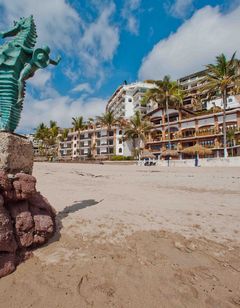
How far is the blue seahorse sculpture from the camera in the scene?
13.3ft

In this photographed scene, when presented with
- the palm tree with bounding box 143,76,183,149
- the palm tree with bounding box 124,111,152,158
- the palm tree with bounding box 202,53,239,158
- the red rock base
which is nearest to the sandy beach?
the red rock base

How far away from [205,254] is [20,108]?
15.8 feet

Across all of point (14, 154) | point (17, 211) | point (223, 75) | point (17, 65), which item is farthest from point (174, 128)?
point (17, 211)

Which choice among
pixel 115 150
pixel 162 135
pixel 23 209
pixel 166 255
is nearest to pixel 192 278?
pixel 166 255

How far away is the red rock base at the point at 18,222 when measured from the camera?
271 centimetres

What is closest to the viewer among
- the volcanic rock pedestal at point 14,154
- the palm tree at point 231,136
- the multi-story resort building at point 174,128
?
the volcanic rock pedestal at point 14,154

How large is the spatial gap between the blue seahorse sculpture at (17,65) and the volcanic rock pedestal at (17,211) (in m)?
0.70

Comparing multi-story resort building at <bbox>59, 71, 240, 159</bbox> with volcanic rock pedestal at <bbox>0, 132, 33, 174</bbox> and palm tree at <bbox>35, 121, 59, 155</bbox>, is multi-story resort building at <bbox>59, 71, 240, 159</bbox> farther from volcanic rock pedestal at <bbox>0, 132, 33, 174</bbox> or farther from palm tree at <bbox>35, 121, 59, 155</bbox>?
volcanic rock pedestal at <bbox>0, 132, 33, 174</bbox>

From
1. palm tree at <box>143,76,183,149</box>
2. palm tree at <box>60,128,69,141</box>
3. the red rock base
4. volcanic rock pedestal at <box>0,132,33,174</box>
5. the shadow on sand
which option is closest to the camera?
the red rock base

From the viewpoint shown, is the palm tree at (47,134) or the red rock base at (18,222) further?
the palm tree at (47,134)

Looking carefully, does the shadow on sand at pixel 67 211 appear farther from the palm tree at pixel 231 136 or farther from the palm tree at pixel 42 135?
the palm tree at pixel 42 135

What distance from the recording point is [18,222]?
303cm

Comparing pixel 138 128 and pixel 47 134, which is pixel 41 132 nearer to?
pixel 47 134

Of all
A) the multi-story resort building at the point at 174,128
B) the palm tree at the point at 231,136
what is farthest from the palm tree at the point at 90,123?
the palm tree at the point at 231,136
